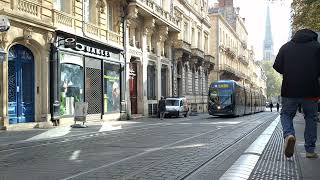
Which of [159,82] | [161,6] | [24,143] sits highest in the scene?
[161,6]

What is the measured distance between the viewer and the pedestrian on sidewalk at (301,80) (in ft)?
26.1

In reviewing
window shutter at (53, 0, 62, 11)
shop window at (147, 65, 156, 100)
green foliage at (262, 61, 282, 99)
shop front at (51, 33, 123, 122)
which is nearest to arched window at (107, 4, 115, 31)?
shop front at (51, 33, 123, 122)

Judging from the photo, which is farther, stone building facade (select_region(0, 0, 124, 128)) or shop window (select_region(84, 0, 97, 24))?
shop window (select_region(84, 0, 97, 24))

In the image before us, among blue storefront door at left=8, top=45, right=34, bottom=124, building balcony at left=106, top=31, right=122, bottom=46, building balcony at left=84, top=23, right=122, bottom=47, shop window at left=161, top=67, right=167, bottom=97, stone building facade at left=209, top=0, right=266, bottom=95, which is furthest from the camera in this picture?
stone building facade at left=209, top=0, right=266, bottom=95

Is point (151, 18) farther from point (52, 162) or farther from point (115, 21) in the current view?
point (52, 162)

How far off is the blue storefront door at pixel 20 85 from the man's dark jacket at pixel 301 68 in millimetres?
16073

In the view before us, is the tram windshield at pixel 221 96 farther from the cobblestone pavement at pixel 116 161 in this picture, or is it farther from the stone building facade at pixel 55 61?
the cobblestone pavement at pixel 116 161

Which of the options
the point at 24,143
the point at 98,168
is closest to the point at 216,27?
the point at 24,143

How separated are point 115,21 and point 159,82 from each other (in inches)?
413

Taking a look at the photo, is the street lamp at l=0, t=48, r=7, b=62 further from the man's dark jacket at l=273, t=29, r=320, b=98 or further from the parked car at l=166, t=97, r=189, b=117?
the parked car at l=166, t=97, r=189, b=117

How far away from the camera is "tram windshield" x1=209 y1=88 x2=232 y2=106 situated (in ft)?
132

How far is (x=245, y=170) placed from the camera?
296 inches

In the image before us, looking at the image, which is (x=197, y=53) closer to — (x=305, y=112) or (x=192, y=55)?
Result: (x=192, y=55)

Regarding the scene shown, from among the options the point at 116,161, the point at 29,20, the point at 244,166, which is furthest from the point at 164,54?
the point at 244,166
